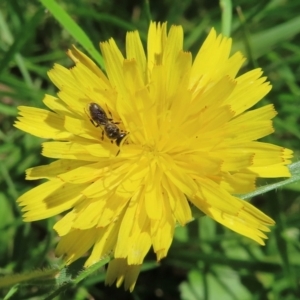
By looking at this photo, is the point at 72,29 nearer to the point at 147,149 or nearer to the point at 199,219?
the point at 147,149

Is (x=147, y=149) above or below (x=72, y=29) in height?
below

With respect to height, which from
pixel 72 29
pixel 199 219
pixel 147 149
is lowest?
pixel 199 219

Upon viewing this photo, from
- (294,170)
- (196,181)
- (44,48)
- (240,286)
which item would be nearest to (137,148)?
(196,181)

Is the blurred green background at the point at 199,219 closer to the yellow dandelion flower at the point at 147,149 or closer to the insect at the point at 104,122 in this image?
the yellow dandelion flower at the point at 147,149

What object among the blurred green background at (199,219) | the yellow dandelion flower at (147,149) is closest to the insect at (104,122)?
the yellow dandelion flower at (147,149)

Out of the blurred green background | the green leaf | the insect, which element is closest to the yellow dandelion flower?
the insect

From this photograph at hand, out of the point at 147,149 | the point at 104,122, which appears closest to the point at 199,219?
the point at 147,149

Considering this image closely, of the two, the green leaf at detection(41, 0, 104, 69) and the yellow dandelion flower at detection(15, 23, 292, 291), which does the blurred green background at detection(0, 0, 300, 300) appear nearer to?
the green leaf at detection(41, 0, 104, 69)

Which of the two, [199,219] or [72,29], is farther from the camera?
[199,219]
